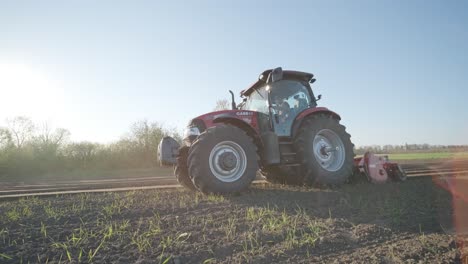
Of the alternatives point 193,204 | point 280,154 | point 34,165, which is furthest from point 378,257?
point 34,165

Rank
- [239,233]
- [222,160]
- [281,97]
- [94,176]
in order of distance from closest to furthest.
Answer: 1. [239,233]
2. [222,160]
3. [281,97]
4. [94,176]

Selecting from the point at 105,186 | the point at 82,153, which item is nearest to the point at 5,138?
the point at 82,153

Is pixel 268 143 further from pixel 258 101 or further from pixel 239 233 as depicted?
pixel 239 233

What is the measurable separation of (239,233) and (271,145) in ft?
8.90

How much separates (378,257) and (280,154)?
3559mm

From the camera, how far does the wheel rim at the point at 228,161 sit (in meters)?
4.87

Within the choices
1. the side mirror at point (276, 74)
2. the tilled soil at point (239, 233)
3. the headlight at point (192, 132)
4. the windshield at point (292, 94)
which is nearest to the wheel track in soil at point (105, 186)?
the headlight at point (192, 132)

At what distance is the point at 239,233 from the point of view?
Answer: 2.76 meters

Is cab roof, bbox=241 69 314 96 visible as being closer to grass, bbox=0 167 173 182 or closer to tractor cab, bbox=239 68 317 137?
tractor cab, bbox=239 68 317 137

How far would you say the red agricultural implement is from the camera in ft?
15.8

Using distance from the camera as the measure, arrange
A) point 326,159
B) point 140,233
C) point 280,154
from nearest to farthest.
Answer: point 140,233
point 280,154
point 326,159

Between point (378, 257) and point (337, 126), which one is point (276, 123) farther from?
point (378, 257)

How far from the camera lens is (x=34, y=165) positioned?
24.9m

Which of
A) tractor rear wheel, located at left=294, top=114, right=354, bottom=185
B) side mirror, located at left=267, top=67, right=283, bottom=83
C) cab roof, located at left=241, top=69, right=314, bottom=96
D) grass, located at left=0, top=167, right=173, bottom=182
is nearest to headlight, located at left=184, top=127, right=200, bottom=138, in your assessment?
side mirror, located at left=267, top=67, right=283, bottom=83
